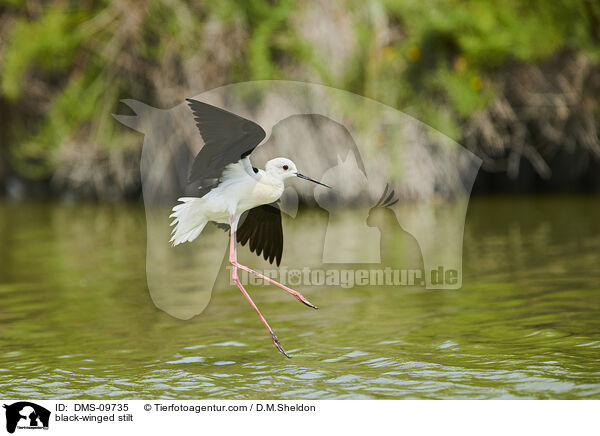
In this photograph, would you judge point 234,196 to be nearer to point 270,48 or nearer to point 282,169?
point 282,169

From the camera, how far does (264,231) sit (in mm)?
5770

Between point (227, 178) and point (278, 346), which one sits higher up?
point (227, 178)

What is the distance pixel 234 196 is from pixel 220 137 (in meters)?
0.43

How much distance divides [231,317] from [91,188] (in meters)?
10.9

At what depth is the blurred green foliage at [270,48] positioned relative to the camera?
13906 mm

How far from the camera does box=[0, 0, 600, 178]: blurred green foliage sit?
13906 mm

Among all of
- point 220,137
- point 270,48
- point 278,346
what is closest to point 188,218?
point 220,137

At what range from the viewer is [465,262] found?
29.7ft

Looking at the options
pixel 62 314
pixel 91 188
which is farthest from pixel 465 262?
pixel 91 188
